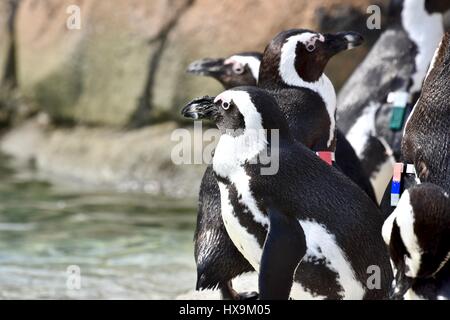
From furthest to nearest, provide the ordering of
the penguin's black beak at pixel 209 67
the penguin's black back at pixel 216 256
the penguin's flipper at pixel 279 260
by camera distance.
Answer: the penguin's black beak at pixel 209 67
the penguin's black back at pixel 216 256
the penguin's flipper at pixel 279 260

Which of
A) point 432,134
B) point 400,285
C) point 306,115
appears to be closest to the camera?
point 400,285

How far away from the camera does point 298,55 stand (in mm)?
4262

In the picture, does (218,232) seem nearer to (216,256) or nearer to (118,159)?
(216,256)

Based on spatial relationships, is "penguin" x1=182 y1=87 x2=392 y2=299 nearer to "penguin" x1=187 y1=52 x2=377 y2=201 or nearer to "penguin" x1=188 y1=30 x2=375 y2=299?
"penguin" x1=188 y1=30 x2=375 y2=299

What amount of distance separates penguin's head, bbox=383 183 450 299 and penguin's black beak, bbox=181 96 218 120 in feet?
2.79

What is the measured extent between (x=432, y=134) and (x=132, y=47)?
5742 millimetres

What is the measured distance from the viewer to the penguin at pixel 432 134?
→ 347 centimetres

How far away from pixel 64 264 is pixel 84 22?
3793 millimetres

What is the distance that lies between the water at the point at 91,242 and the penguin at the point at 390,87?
1163mm

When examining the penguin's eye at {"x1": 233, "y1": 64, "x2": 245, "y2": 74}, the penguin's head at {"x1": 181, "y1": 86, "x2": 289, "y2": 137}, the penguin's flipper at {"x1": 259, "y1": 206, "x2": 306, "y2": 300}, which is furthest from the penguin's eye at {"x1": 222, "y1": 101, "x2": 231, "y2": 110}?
the penguin's eye at {"x1": 233, "y1": 64, "x2": 245, "y2": 74}

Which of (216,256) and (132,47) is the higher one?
(132,47)

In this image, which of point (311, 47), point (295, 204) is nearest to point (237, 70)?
point (311, 47)

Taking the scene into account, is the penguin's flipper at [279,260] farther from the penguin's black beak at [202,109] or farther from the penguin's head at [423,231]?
Answer: the penguin's black beak at [202,109]

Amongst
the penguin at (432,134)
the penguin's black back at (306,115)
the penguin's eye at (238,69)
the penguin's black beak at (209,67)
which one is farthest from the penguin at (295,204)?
the penguin's black beak at (209,67)
